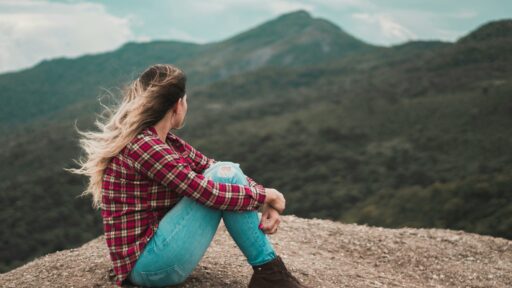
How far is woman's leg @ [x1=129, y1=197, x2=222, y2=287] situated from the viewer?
323cm

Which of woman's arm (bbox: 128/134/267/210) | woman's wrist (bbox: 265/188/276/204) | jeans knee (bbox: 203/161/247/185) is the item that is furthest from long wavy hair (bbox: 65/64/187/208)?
woman's wrist (bbox: 265/188/276/204)

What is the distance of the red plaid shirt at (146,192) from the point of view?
3.08 m

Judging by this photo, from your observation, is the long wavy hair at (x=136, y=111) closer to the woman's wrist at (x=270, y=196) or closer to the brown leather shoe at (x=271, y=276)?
the woman's wrist at (x=270, y=196)

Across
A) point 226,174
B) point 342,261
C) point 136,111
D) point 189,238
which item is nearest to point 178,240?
point 189,238

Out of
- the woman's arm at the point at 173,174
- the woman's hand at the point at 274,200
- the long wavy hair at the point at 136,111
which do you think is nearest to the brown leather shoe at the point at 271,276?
the woman's hand at the point at 274,200

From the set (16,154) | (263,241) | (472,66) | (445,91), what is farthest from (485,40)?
(263,241)

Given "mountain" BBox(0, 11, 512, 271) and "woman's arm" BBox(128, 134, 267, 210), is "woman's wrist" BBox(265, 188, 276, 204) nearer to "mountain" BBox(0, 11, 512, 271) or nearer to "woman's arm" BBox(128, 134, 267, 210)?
"woman's arm" BBox(128, 134, 267, 210)

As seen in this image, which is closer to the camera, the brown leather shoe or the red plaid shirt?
the red plaid shirt

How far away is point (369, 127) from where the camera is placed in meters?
86.1

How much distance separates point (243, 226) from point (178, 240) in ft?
1.53

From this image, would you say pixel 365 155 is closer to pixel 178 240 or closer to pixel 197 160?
pixel 197 160

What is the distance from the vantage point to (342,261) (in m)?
5.98

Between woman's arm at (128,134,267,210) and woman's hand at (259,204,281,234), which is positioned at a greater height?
woman's arm at (128,134,267,210)

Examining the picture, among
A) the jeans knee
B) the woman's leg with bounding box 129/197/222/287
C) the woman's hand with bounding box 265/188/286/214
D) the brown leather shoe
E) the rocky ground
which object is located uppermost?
the jeans knee
